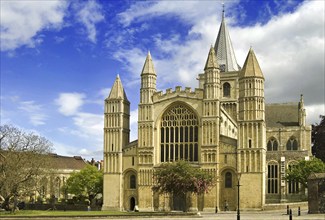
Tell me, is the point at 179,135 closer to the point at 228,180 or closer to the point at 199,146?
the point at 199,146

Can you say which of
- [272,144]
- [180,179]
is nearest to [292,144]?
[272,144]

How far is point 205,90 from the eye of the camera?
74.0m

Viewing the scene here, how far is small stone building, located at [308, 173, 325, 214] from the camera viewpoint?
164 feet

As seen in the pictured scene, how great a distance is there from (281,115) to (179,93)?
27.6 m

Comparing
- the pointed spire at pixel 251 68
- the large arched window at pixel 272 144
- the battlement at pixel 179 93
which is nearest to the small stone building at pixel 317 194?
the pointed spire at pixel 251 68

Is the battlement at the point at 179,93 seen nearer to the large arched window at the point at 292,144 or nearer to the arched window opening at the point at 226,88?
the arched window opening at the point at 226,88

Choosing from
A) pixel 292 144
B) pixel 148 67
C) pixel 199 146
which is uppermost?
pixel 148 67

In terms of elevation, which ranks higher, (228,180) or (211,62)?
(211,62)

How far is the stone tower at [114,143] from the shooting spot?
7631cm

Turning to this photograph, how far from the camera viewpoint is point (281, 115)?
95.9 meters

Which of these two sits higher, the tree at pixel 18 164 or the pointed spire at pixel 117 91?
the pointed spire at pixel 117 91

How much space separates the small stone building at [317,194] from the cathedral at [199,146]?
1706 cm

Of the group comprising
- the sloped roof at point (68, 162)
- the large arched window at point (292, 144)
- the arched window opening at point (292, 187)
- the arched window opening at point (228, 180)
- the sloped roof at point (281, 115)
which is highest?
the sloped roof at point (281, 115)

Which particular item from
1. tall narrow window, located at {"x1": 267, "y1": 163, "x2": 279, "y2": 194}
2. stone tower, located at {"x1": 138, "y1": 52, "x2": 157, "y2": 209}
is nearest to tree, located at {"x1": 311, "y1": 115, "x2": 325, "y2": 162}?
tall narrow window, located at {"x1": 267, "y1": 163, "x2": 279, "y2": 194}
